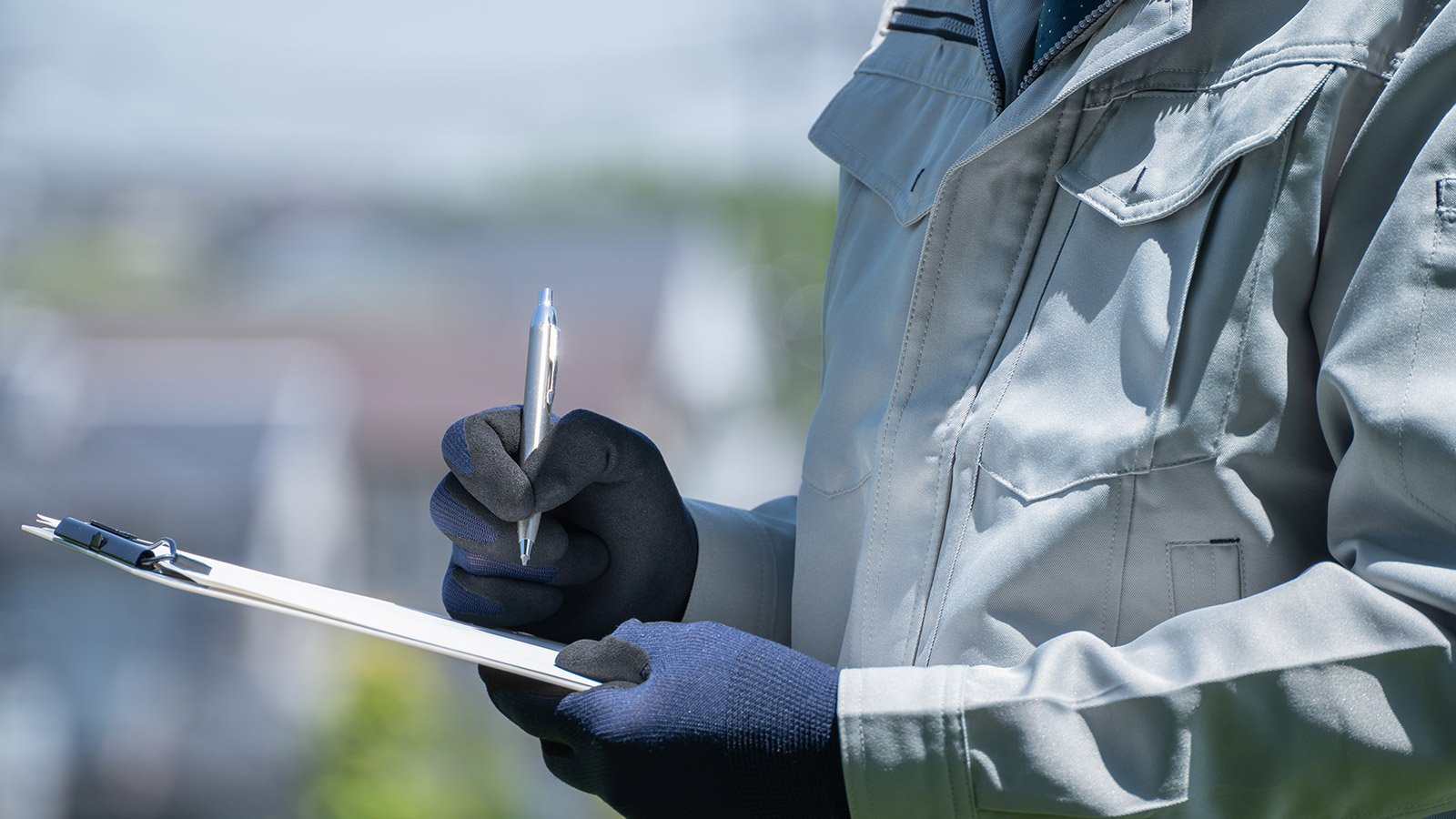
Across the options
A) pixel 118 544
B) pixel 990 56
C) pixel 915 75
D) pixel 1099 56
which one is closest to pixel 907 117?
pixel 915 75

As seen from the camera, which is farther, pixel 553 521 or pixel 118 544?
pixel 553 521

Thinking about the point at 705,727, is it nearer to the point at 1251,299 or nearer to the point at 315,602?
the point at 315,602

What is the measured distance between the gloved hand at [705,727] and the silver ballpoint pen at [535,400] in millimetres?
197

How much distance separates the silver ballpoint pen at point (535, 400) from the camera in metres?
1.07

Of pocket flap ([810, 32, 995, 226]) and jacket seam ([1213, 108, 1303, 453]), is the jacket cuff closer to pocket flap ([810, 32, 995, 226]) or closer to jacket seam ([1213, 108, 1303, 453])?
jacket seam ([1213, 108, 1303, 453])

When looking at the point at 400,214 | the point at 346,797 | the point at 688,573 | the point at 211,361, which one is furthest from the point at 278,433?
the point at 400,214

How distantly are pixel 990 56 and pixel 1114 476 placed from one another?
363mm

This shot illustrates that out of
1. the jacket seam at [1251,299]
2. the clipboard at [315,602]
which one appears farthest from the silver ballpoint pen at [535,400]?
the jacket seam at [1251,299]

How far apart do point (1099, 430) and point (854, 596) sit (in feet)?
0.83

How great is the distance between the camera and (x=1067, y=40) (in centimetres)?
95

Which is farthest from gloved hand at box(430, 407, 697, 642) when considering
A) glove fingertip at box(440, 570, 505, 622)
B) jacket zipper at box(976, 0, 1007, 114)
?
jacket zipper at box(976, 0, 1007, 114)

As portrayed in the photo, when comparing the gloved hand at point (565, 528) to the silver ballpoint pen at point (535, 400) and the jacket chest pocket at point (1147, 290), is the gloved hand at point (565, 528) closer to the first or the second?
the silver ballpoint pen at point (535, 400)

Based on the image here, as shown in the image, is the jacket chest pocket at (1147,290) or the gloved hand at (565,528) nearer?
the jacket chest pocket at (1147,290)

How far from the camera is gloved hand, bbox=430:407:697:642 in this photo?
105 centimetres
